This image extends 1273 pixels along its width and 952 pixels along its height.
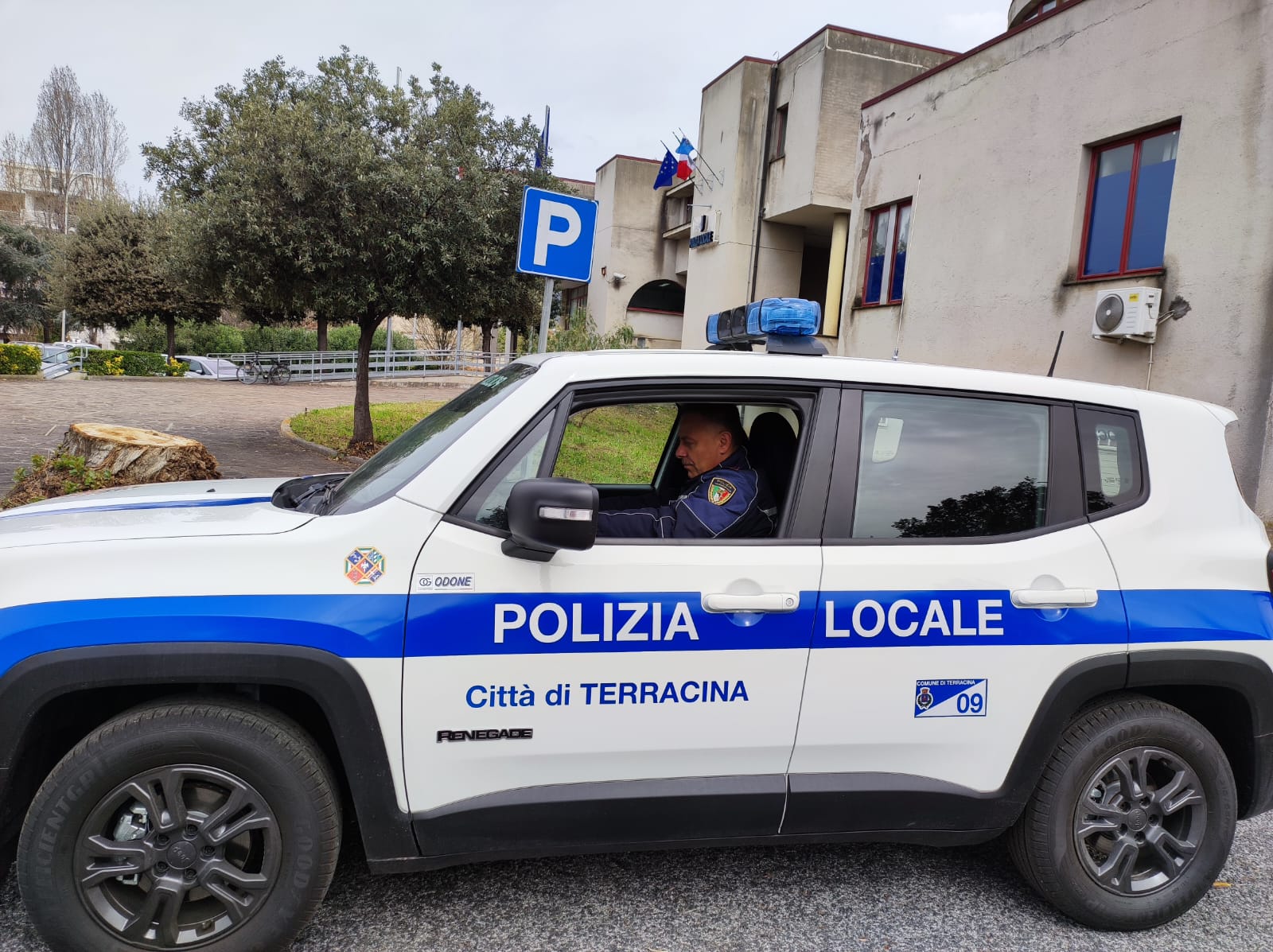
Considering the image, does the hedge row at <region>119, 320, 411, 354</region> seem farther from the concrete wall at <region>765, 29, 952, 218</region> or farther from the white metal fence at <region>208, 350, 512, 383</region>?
the concrete wall at <region>765, 29, 952, 218</region>

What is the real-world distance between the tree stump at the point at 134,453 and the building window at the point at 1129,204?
1005 centimetres

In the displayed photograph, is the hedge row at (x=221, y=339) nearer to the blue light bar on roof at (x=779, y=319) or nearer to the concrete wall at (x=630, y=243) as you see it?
the concrete wall at (x=630, y=243)

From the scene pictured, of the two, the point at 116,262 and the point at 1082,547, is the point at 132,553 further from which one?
the point at 116,262

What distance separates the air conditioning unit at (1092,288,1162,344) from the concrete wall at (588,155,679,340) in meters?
21.4

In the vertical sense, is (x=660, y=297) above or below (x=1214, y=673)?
above

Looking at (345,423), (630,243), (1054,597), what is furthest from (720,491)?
(630,243)

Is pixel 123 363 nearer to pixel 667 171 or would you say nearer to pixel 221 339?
pixel 221 339

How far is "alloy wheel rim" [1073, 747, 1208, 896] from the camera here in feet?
9.11

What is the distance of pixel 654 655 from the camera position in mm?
2436

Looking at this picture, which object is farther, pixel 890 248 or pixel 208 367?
pixel 208 367

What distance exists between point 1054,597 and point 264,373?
31223mm

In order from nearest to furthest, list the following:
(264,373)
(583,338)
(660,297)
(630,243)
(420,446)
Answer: (420,446) → (583,338) → (264,373) → (630,243) → (660,297)

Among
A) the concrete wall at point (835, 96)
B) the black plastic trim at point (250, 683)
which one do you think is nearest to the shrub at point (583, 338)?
the concrete wall at point (835, 96)

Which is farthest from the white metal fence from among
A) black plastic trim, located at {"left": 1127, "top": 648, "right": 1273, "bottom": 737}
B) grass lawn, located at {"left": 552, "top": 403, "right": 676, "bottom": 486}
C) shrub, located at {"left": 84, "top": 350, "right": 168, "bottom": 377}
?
black plastic trim, located at {"left": 1127, "top": 648, "right": 1273, "bottom": 737}
